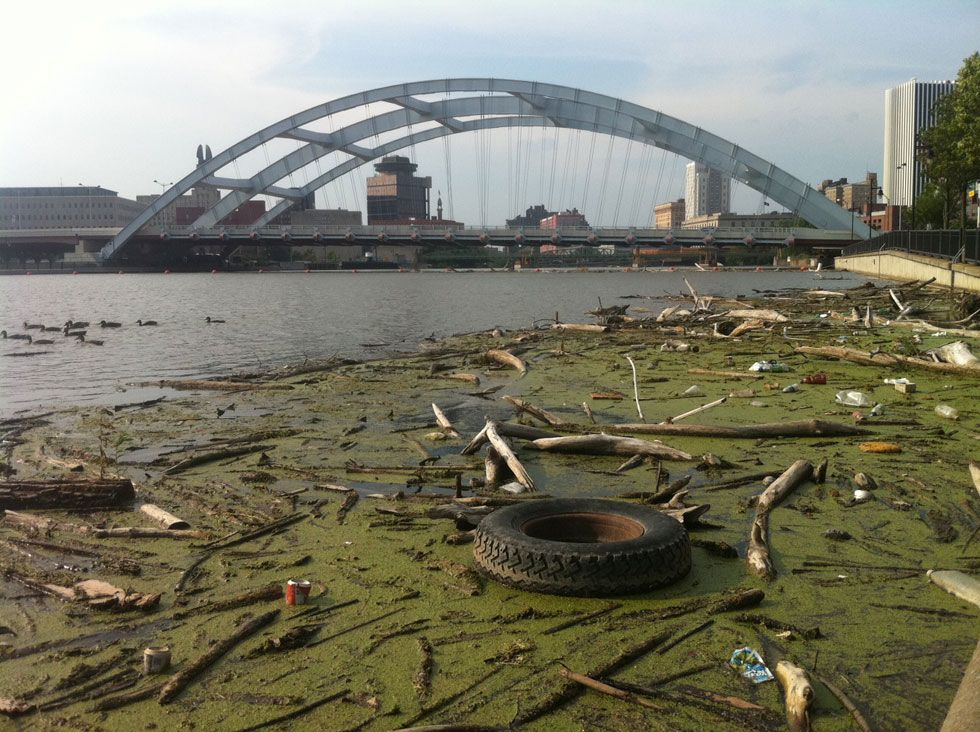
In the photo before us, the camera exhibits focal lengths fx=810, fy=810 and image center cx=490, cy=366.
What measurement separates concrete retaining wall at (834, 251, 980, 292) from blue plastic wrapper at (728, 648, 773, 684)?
22449 mm

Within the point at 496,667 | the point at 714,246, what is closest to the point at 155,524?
the point at 496,667

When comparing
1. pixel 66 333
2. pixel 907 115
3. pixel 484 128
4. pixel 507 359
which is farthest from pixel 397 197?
pixel 507 359

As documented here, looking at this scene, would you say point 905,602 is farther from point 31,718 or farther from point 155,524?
point 155,524

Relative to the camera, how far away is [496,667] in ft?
12.1

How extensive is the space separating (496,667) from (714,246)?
4184 inches

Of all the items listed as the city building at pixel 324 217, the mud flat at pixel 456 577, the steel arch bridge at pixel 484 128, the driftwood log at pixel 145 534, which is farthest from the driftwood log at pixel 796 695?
the city building at pixel 324 217

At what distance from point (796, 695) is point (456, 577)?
2.07m

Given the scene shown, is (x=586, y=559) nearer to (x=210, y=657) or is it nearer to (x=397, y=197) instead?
(x=210, y=657)

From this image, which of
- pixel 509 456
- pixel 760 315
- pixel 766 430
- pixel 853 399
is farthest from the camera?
pixel 760 315

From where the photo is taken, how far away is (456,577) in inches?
187

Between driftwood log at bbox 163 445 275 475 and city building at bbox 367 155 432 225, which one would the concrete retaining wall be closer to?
driftwood log at bbox 163 445 275 475

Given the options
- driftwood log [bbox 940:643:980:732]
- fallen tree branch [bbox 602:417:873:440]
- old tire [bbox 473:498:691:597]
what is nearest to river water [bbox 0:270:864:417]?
fallen tree branch [bbox 602:417:873:440]

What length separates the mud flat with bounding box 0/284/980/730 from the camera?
11.3 feet

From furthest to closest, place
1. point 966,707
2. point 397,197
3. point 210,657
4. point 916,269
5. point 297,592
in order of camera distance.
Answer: point 397,197
point 916,269
point 297,592
point 210,657
point 966,707
